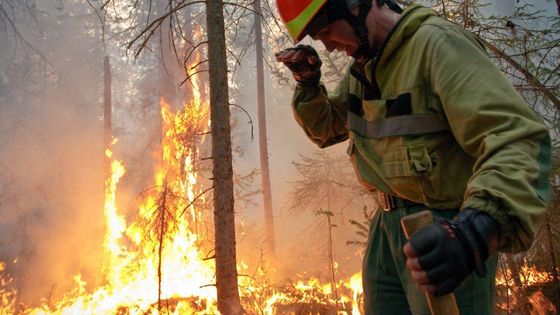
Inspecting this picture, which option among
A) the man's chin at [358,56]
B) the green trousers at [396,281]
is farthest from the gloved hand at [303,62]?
the green trousers at [396,281]

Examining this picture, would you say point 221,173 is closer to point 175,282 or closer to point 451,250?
point 451,250

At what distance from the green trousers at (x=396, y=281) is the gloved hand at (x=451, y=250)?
53cm

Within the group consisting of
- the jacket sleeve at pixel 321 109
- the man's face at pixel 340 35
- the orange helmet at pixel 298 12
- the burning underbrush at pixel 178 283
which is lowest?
the burning underbrush at pixel 178 283

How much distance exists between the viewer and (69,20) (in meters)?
34.0

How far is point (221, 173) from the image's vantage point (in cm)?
509

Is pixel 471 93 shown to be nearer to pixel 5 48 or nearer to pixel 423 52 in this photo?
pixel 423 52

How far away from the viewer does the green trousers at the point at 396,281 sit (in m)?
1.78

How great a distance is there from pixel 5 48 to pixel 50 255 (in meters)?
15.9

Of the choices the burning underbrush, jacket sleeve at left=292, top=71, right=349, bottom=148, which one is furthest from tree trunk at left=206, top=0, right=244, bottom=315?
jacket sleeve at left=292, top=71, right=349, bottom=148

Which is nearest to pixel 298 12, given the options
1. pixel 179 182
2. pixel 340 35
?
pixel 340 35

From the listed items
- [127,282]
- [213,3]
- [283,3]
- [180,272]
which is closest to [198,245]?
[180,272]

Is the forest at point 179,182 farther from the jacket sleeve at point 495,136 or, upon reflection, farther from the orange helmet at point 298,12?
the jacket sleeve at point 495,136

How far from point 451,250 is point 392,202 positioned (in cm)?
81

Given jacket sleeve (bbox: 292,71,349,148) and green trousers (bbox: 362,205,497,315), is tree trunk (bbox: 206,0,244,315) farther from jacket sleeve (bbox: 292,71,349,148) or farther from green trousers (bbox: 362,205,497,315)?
green trousers (bbox: 362,205,497,315)
